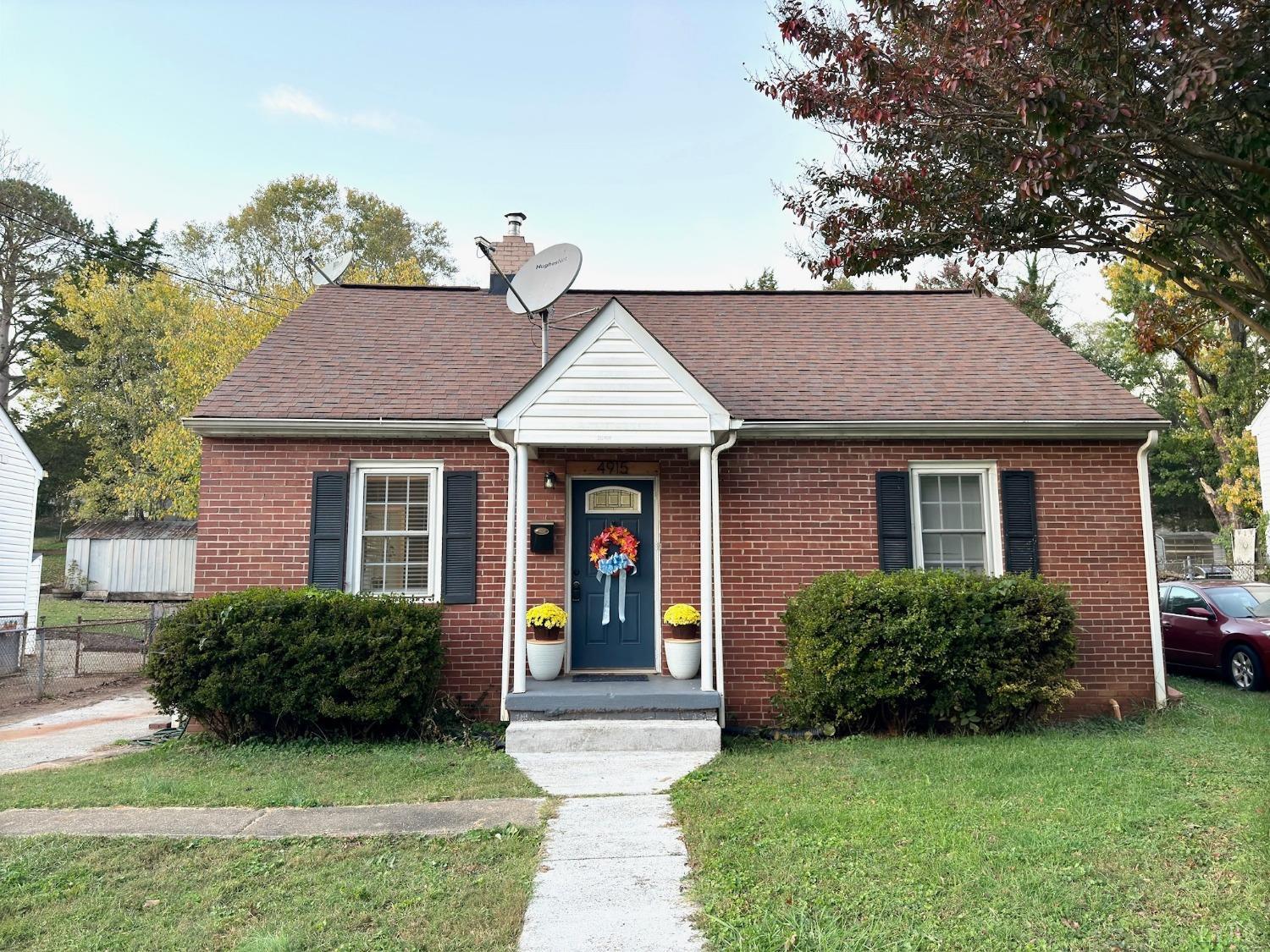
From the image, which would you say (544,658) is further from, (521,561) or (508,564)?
(521,561)

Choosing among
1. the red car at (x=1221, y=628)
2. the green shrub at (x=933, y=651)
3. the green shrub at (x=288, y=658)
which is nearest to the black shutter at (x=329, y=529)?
the green shrub at (x=288, y=658)

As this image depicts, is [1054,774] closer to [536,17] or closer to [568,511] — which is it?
[568,511]

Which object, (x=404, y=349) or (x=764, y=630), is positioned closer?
(x=764, y=630)

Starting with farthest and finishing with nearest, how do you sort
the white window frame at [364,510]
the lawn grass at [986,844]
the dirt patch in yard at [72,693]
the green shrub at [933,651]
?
the dirt patch in yard at [72,693] → the white window frame at [364,510] → the green shrub at [933,651] → the lawn grass at [986,844]

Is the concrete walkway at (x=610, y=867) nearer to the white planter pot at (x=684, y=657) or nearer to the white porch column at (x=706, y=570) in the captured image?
the white porch column at (x=706, y=570)

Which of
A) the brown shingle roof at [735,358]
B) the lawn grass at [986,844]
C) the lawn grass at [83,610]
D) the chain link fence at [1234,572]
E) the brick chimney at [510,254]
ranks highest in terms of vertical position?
the brick chimney at [510,254]

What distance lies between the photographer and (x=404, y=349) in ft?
33.3

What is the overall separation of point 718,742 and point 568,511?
293 cm

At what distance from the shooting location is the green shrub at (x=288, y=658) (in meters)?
7.40

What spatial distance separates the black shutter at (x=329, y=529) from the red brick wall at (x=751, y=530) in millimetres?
113

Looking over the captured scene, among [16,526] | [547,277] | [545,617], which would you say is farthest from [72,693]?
[547,277]

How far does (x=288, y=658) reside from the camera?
7.44 metres

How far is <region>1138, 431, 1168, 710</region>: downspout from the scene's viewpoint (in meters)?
8.79

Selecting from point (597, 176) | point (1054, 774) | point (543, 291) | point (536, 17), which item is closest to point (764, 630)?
point (1054, 774)
